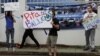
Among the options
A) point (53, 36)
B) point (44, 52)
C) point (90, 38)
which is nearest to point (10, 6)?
point (44, 52)

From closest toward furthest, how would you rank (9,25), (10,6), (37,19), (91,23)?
(91,23) → (9,25) → (10,6) → (37,19)

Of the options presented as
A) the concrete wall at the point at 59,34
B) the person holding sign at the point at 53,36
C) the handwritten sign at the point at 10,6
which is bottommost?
the concrete wall at the point at 59,34

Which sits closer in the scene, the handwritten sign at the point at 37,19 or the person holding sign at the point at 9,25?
the person holding sign at the point at 9,25

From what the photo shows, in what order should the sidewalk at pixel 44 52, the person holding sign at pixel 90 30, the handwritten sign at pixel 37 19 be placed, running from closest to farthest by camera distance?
1. the sidewalk at pixel 44 52
2. the person holding sign at pixel 90 30
3. the handwritten sign at pixel 37 19

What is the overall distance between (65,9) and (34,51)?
98.2 inches

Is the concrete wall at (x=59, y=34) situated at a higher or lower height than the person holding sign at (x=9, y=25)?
lower

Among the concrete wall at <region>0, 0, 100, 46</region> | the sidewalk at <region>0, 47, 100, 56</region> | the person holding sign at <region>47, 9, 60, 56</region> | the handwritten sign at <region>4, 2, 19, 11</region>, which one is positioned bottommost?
the sidewalk at <region>0, 47, 100, 56</region>

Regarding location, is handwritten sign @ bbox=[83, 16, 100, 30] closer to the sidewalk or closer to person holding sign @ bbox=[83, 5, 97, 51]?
person holding sign @ bbox=[83, 5, 97, 51]

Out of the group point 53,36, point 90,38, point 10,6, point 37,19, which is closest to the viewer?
point 53,36

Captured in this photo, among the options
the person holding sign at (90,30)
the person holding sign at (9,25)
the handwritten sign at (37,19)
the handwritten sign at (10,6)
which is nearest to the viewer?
the person holding sign at (90,30)

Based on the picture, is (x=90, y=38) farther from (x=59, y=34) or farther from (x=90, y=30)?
(x=59, y=34)

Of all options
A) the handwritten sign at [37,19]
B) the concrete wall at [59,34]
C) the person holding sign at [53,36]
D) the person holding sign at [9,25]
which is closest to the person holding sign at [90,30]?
the concrete wall at [59,34]

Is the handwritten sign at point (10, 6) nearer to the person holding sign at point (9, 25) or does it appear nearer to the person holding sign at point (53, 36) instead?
the person holding sign at point (9, 25)

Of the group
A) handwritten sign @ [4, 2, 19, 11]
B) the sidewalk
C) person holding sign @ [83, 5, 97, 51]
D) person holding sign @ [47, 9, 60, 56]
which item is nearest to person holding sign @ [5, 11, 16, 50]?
handwritten sign @ [4, 2, 19, 11]
